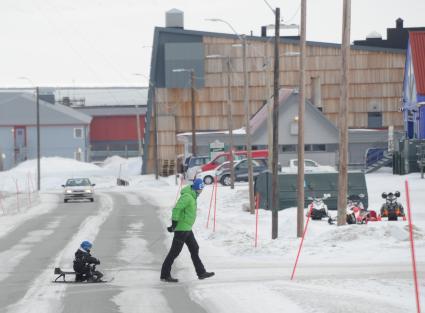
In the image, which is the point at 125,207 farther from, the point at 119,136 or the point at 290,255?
the point at 119,136

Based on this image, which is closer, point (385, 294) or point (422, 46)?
point (385, 294)

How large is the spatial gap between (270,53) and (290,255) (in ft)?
239

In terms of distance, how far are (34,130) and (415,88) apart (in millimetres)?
56417

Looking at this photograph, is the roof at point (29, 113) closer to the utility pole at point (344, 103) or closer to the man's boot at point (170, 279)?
the utility pole at point (344, 103)

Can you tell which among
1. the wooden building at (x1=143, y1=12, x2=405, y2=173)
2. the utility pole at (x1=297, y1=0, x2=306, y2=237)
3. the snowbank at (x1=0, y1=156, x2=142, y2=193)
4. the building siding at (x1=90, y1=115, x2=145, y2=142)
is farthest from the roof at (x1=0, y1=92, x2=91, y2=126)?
the utility pole at (x1=297, y1=0, x2=306, y2=237)

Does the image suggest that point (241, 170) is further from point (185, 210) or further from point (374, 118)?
point (185, 210)

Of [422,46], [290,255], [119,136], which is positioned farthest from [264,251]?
[119,136]

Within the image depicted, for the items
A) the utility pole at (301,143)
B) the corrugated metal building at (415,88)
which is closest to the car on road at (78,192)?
the corrugated metal building at (415,88)

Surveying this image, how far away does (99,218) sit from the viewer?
1606 inches

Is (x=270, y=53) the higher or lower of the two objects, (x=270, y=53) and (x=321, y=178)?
the higher

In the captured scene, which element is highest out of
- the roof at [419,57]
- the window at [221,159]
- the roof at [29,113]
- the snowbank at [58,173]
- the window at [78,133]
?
the roof at [419,57]

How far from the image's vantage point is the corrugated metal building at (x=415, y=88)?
69.7 meters

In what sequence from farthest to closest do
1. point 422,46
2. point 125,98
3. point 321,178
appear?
point 125,98, point 422,46, point 321,178

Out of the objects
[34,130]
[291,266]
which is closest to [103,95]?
[34,130]
